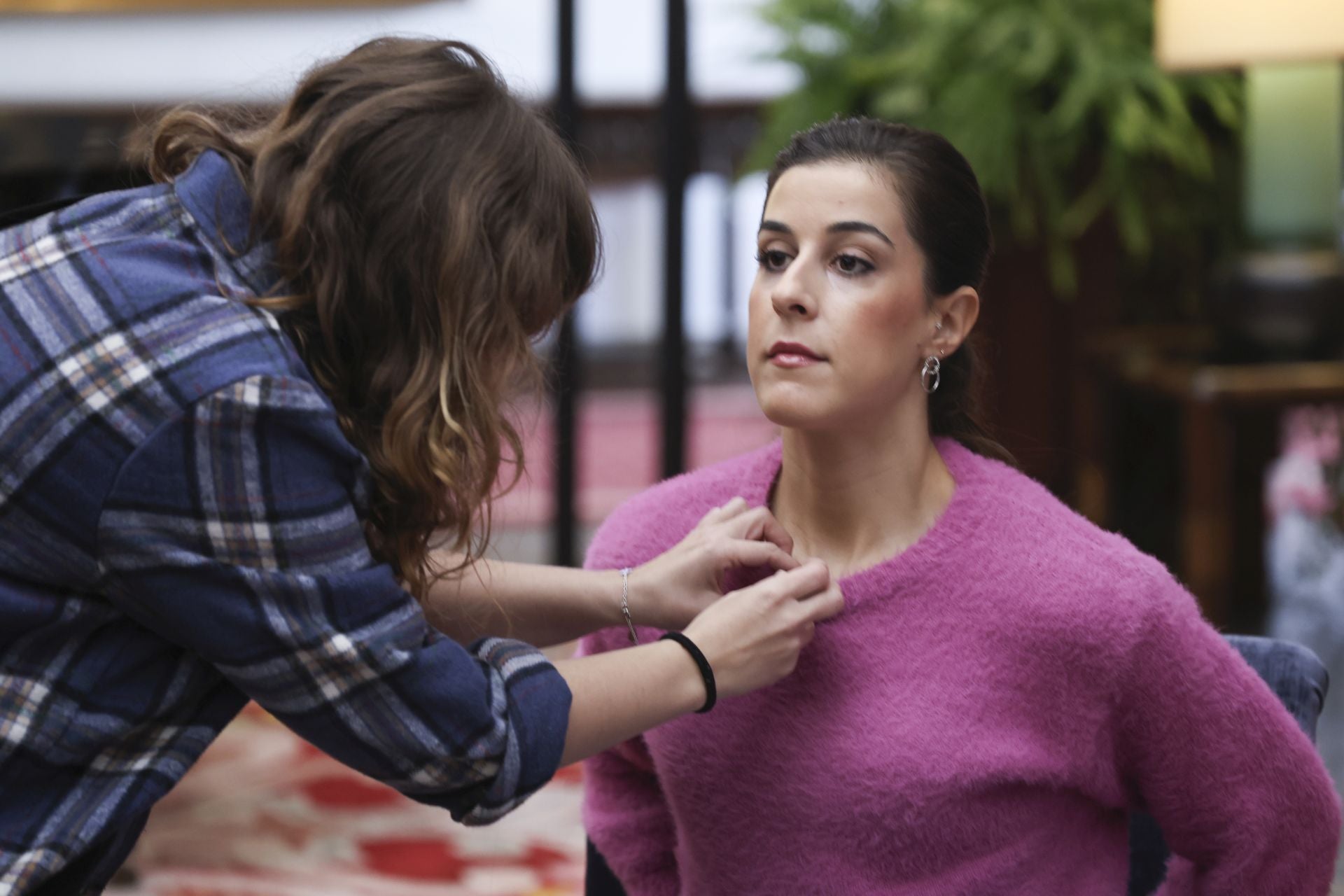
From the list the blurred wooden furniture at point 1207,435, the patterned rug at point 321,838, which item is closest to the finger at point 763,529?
the patterned rug at point 321,838

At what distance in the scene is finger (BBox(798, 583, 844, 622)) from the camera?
3.99 ft

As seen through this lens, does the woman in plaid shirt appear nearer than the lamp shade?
Yes

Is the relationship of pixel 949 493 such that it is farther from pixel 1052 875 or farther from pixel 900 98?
pixel 900 98

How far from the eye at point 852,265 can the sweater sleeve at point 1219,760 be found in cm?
36

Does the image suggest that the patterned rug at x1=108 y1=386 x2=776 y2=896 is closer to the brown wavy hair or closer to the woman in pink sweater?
the woman in pink sweater

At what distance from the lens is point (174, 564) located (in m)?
0.96

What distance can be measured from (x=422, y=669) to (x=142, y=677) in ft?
0.63

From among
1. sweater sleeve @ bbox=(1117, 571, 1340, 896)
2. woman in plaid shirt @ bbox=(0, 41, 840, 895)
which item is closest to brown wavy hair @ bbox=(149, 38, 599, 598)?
woman in plaid shirt @ bbox=(0, 41, 840, 895)

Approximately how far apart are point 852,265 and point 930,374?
14cm

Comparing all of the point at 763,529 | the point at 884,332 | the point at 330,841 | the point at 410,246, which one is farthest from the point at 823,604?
the point at 330,841

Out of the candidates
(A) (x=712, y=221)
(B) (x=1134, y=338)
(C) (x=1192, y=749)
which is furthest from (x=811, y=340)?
(A) (x=712, y=221)

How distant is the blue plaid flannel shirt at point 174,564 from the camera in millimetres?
956

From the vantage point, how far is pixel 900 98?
3.46 meters

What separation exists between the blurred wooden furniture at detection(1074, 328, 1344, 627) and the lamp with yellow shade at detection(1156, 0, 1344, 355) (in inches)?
5.4
